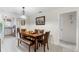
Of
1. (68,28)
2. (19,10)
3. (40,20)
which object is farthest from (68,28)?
(19,10)

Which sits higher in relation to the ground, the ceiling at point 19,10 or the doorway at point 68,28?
the ceiling at point 19,10

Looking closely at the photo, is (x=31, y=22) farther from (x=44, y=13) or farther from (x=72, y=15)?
(x=72, y=15)

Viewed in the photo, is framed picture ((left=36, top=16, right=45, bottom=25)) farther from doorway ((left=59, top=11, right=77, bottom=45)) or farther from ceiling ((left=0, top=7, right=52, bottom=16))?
doorway ((left=59, top=11, right=77, bottom=45))

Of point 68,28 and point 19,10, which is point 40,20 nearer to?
point 19,10

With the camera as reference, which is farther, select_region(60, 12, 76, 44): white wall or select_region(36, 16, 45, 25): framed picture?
select_region(60, 12, 76, 44): white wall

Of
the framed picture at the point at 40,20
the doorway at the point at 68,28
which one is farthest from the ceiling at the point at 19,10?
the doorway at the point at 68,28

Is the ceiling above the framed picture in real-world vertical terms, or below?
above

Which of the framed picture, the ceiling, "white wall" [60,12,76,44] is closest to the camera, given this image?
the ceiling

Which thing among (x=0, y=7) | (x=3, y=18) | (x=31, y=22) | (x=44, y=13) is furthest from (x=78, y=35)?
(x=0, y=7)

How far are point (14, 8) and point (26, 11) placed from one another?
0.46 metres

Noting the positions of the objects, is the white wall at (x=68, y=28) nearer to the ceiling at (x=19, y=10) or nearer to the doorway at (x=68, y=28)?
the doorway at (x=68, y=28)

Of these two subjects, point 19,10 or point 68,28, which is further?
point 68,28

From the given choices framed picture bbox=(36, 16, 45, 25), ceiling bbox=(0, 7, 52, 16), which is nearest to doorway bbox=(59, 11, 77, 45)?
framed picture bbox=(36, 16, 45, 25)
